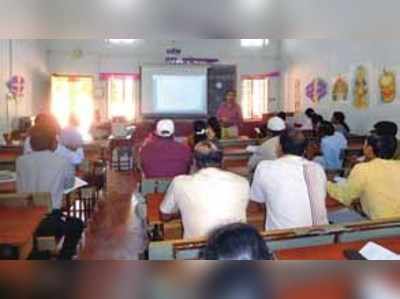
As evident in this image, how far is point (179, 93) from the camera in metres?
10.0

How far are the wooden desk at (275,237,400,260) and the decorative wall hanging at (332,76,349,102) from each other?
580 cm

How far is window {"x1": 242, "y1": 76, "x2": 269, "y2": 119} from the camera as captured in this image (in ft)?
34.2

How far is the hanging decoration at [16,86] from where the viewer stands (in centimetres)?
725

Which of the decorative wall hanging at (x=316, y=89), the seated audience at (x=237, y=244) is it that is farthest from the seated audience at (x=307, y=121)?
the seated audience at (x=237, y=244)

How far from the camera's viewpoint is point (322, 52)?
808 cm

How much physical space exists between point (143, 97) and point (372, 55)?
16.0 ft

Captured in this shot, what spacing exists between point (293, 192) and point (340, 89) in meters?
5.68

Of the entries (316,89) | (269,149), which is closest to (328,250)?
(269,149)

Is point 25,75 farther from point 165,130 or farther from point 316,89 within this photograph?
point 165,130

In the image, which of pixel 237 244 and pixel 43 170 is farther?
pixel 43 170

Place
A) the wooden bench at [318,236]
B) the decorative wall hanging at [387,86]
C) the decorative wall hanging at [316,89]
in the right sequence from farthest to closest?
the decorative wall hanging at [316,89] → the decorative wall hanging at [387,86] → the wooden bench at [318,236]

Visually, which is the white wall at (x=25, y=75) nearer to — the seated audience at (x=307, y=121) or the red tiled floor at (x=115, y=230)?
the red tiled floor at (x=115, y=230)

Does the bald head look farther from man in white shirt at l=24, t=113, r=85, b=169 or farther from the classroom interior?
the classroom interior

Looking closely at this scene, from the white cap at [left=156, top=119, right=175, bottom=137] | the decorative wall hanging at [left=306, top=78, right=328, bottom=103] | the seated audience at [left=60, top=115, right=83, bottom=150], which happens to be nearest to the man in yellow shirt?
the white cap at [left=156, top=119, right=175, bottom=137]
